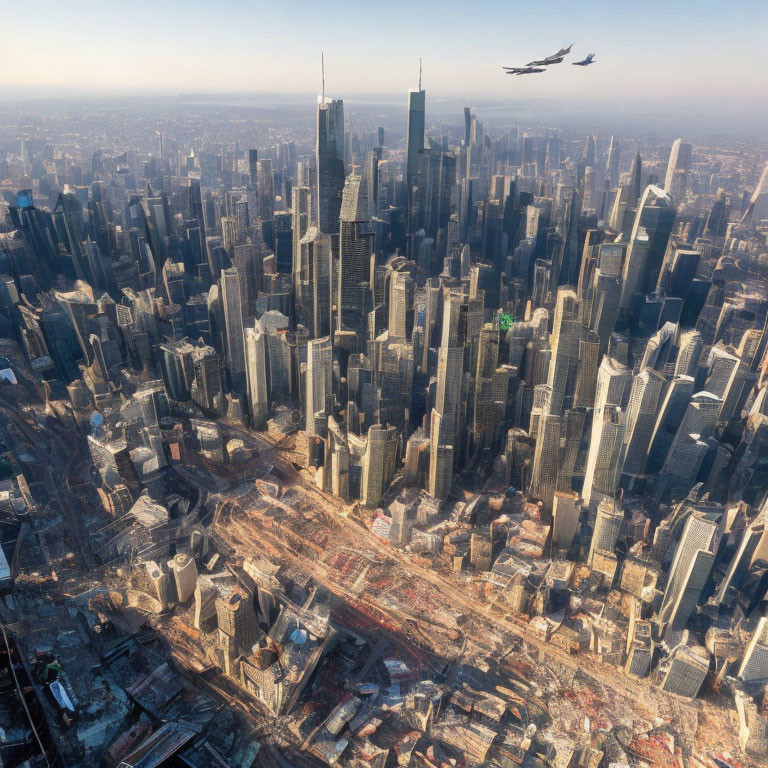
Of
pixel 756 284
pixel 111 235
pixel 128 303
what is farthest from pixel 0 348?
pixel 756 284

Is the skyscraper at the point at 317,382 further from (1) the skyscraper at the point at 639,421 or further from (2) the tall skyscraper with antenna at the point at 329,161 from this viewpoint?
(2) the tall skyscraper with antenna at the point at 329,161

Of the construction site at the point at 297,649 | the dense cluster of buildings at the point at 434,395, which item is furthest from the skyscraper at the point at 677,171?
the construction site at the point at 297,649

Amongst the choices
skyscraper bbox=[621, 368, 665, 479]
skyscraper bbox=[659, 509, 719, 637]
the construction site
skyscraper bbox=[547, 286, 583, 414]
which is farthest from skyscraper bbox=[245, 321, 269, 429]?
skyscraper bbox=[659, 509, 719, 637]

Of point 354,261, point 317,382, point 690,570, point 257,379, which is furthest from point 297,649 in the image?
point 354,261

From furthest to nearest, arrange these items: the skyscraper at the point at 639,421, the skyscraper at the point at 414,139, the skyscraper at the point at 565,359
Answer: the skyscraper at the point at 414,139 → the skyscraper at the point at 565,359 → the skyscraper at the point at 639,421

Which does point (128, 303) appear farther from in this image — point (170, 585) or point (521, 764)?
point (521, 764)

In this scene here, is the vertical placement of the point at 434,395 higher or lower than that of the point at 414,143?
lower

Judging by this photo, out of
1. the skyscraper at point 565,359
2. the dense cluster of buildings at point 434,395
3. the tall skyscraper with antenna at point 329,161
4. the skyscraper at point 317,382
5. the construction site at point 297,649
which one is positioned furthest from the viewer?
the tall skyscraper with antenna at point 329,161

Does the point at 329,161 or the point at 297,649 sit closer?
the point at 297,649

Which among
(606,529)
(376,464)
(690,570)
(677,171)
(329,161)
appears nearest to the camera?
(690,570)

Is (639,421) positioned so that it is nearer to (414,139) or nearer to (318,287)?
(318,287)

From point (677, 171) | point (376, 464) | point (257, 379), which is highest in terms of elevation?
point (677, 171)
